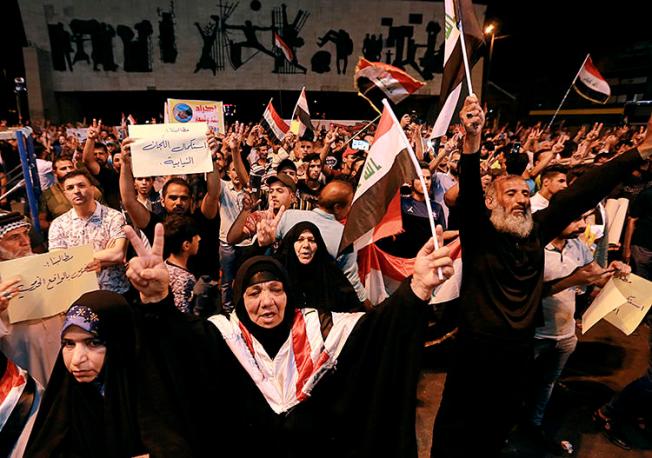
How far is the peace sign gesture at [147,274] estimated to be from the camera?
175cm

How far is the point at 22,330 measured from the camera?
7.91 ft

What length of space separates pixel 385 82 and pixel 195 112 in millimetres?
3572

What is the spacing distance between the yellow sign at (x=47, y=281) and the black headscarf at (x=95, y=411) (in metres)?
0.50

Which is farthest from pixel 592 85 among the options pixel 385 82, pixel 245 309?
pixel 245 309

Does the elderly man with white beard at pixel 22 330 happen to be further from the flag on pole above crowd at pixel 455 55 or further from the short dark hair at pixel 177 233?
the flag on pole above crowd at pixel 455 55

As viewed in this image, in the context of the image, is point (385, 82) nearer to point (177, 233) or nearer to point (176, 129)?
point (176, 129)

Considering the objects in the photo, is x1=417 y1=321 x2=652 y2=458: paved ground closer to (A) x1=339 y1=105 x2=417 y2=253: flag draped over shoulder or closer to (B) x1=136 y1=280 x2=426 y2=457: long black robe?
(B) x1=136 y1=280 x2=426 y2=457: long black robe

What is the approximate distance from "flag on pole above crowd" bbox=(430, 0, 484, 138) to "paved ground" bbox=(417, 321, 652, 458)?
2.51 m

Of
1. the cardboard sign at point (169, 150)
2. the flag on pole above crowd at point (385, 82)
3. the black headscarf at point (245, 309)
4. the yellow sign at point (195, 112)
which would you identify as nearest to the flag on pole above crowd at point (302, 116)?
the yellow sign at point (195, 112)

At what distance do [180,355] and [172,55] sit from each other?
28.9 meters

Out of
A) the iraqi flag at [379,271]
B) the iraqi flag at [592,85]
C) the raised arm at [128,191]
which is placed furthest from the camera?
the iraqi flag at [592,85]

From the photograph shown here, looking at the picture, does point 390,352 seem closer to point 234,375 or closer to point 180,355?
point 234,375

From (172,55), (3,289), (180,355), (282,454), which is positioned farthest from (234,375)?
(172,55)

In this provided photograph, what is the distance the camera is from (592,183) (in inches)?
104
